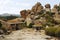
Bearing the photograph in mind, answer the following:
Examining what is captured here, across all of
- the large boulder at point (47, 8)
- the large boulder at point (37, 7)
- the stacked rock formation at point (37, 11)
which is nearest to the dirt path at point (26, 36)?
the stacked rock formation at point (37, 11)

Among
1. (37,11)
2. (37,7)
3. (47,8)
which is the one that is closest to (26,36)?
(37,11)

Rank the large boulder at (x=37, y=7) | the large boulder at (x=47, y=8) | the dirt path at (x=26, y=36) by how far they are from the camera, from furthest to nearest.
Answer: the large boulder at (x=37, y=7)
the large boulder at (x=47, y=8)
the dirt path at (x=26, y=36)

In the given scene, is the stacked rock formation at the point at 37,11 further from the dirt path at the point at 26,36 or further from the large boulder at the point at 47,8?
the dirt path at the point at 26,36

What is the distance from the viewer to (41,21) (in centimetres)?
5100

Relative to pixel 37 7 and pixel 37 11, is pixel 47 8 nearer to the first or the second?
pixel 37 7

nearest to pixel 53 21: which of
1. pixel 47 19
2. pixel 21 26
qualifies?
pixel 47 19

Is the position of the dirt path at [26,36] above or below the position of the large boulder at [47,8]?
below

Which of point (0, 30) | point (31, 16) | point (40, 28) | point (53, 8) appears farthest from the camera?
point (53, 8)

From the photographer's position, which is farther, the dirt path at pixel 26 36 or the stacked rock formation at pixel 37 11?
the stacked rock formation at pixel 37 11

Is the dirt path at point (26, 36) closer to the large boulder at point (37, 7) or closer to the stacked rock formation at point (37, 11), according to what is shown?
the stacked rock formation at point (37, 11)

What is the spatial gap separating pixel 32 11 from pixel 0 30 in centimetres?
2767

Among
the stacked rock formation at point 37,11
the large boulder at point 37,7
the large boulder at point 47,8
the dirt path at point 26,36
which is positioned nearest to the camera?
the dirt path at point 26,36

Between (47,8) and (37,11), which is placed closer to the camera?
(37,11)

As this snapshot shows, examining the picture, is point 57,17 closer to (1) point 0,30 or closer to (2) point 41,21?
(2) point 41,21
